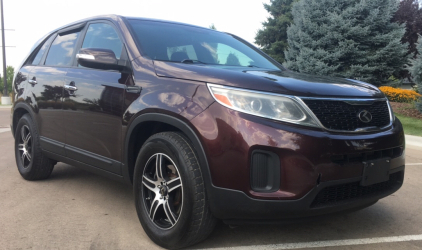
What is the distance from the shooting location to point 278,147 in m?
2.41

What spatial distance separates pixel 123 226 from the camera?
3.38 meters

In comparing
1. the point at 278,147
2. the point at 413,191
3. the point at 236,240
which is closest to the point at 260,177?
the point at 278,147

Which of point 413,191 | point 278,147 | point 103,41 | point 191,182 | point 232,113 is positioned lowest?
point 413,191

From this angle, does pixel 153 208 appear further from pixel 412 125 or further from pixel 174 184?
pixel 412 125

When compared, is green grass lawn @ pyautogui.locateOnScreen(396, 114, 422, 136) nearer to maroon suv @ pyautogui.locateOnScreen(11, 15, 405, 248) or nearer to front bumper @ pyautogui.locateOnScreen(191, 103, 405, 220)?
maroon suv @ pyautogui.locateOnScreen(11, 15, 405, 248)

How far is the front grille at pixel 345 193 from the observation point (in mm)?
2553

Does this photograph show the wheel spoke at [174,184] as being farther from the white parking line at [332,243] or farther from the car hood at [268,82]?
the car hood at [268,82]

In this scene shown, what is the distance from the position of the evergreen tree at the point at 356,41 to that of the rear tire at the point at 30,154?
1487cm

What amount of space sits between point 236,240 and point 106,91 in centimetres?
Answer: 165

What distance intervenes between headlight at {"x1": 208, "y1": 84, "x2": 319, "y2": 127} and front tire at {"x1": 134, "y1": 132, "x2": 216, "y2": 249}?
17.7 inches

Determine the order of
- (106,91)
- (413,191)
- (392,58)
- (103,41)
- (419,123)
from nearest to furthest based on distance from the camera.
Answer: (106,91)
(103,41)
(413,191)
(419,123)
(392,58)

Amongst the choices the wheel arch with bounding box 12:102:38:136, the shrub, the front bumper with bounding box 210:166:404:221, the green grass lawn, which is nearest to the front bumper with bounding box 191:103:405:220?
the front bumper with bounding box 210:166:404:221

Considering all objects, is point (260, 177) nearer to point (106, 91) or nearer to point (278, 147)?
point (278, 147)

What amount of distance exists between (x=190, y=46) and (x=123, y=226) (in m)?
1.74
